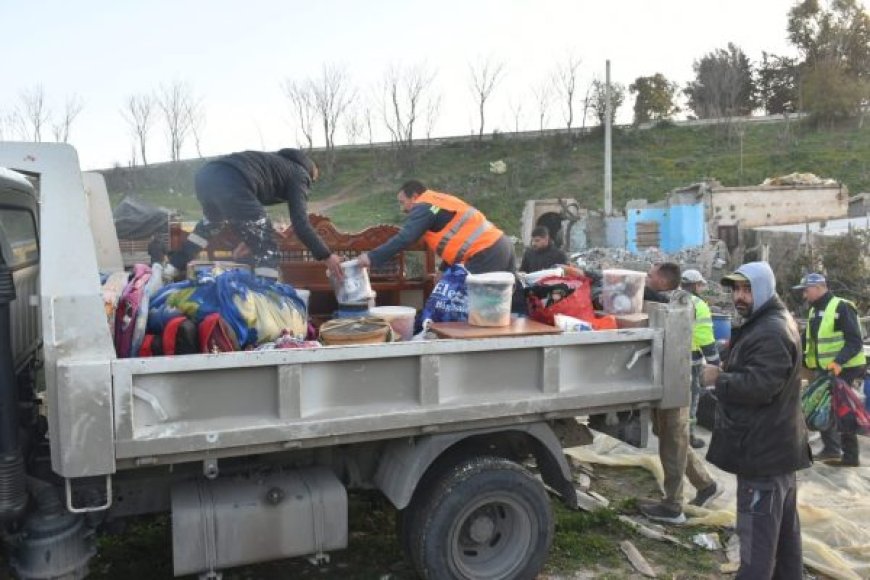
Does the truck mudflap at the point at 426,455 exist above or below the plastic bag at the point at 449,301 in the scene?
below

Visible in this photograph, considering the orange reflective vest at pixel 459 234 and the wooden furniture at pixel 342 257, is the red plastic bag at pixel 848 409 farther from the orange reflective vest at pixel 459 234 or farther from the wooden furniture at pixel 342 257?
the wooden furniture at pixel 342 257

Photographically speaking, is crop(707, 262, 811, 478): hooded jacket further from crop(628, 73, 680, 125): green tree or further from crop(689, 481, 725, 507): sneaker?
crop(628, 73, 680, 125): green tree

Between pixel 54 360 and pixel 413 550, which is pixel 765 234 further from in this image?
pixel 54 360

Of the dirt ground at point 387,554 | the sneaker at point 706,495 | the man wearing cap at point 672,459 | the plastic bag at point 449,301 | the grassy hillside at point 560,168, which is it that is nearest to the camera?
the dirt ground at point 387,554

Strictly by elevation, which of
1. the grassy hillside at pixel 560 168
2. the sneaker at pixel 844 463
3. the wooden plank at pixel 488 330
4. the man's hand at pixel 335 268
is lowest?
the sneaker at pixel 844 463

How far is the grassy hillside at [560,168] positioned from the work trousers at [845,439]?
23829 millimetres

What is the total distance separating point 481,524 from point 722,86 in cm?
5125

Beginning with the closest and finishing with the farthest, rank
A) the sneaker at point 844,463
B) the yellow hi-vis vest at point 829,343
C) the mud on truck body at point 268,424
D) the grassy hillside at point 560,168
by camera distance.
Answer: the mud on truck body at point 268,424
the sneaker at point 844,463
the yellow hi-vis vest at point 829,343
the grassy hillside at point 560,168

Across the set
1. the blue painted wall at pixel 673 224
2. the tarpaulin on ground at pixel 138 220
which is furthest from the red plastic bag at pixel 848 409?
the blue painted wall at pixel 673 224

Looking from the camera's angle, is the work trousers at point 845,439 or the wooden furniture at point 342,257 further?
the work trousers at point 845,439

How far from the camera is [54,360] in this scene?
2576 millimetres

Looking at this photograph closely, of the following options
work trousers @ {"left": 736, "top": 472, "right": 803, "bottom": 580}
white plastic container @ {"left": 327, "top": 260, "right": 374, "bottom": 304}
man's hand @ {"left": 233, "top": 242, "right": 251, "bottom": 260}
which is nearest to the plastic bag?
white plastic container @ {"left": 327, "top": 260, "right": 374, "bottom": 304}

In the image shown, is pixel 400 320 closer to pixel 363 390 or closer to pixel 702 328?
pixel 363 390

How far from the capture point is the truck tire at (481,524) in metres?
3.34
